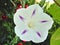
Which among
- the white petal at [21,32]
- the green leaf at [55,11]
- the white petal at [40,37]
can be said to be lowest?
the white petal at [40,37]

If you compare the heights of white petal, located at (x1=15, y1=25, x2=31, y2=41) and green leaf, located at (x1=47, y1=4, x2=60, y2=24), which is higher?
green leaf, located at (x1=47, y1=4, x2=60, y2=24)

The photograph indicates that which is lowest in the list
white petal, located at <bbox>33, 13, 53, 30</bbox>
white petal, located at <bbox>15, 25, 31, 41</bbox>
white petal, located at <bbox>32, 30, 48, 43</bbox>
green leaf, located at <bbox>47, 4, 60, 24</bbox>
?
white petal, located at <bbox>32, 30, 48, 43</bbox>

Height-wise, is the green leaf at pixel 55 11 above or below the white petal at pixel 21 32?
above

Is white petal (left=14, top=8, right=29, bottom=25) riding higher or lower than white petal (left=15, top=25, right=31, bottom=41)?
higher

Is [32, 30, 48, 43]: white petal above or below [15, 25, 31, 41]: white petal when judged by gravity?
below
